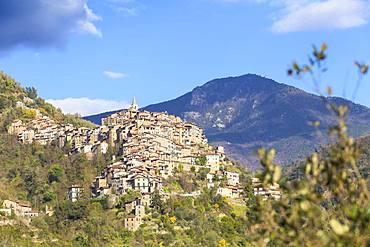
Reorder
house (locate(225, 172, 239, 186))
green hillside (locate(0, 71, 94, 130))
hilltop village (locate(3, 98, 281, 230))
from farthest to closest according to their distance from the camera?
green hillside (locate(0, 71, 94, 130)) < house (locate(225, 172, 239, 186)) < hilltop village (locate(3, 98, 281, 230))

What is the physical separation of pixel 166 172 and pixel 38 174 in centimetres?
998

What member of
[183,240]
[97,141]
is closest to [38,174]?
[97,141]

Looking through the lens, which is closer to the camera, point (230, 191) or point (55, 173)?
point (230, 191)

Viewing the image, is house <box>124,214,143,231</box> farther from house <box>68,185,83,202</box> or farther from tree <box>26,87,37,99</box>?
tree <box>26,87,37,99</box>

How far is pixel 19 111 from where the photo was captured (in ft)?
247

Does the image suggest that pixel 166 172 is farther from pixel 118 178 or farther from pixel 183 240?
pixel 183 240

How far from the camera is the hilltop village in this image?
5584cm

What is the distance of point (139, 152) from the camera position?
6150cm

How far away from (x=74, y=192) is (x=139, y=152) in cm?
679

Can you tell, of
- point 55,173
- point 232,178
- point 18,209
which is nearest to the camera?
point 18,209

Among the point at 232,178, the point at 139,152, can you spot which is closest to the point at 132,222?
the point at 139,152

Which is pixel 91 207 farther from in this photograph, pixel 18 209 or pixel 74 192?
pixel 18 209

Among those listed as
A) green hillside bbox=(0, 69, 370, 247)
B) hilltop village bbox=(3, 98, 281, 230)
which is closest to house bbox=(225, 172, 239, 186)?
hilltop village bbox=(3, 98, 281, 230)

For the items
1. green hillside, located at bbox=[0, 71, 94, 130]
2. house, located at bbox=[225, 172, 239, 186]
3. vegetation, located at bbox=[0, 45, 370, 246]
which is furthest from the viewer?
green hillside, located at bbox=[0, 71, 94, 130]
